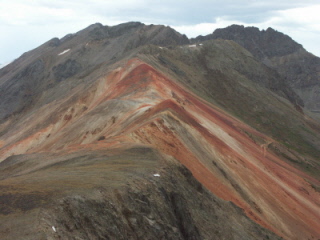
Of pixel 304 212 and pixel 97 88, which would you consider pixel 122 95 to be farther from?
pixel 304 212

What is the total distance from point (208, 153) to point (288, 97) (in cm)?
8562

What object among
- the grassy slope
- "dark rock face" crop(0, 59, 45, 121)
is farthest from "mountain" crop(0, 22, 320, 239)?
"dark rock face" crop(0, 59, 45, 121)

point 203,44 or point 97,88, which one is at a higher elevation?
point 203,44

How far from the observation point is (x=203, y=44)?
107875mm

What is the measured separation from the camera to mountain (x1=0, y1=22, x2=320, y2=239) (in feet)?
48.4

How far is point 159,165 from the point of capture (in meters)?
22.7

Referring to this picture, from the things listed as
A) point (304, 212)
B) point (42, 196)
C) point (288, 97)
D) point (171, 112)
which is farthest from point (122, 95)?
point (288, 97)

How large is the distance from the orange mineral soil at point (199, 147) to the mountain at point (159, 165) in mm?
161

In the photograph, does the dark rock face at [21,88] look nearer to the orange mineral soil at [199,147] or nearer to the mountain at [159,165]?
the mountain at [159,165]

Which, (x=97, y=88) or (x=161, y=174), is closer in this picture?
(x=161, y=174)

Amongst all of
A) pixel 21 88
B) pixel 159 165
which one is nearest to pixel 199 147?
pixel 159 165

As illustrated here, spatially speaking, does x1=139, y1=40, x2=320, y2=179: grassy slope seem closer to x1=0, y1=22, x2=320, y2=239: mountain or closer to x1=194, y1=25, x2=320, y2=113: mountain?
x1=0, y1=22, x2=320, y2=239: mountain

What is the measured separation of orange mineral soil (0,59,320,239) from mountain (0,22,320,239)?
16 cm

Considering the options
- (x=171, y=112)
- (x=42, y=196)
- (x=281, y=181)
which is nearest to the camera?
(x=42, y=196)
